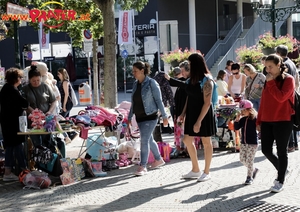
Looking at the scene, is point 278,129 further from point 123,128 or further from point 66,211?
point 123,128

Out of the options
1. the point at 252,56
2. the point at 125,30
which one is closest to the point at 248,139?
the point at 252,56

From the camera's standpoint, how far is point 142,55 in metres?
40.1

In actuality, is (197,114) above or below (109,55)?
below

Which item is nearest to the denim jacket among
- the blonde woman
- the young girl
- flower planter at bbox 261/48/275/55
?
the young girl

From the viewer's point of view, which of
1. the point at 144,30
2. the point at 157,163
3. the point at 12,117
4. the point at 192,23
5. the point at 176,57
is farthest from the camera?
the point at 144,30

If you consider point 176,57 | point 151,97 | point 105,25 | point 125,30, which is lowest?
point 151,97

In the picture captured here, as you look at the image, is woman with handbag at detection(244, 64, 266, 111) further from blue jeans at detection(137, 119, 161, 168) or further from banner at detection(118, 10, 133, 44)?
banner at detection(118, 10, 133, 44)

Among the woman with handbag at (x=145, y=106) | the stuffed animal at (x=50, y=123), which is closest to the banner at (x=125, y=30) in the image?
the woman with handbag at (x=145, y=106)

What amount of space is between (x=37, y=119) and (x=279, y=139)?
387cm

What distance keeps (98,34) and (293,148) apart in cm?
1102

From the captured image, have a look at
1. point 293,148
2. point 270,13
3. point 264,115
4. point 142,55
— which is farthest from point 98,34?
point 142,55

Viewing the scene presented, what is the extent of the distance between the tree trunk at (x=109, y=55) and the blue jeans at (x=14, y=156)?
3.42m

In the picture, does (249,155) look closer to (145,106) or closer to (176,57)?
(145,106)

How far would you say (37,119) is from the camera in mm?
8797
